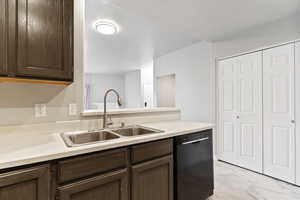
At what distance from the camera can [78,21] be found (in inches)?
65.6

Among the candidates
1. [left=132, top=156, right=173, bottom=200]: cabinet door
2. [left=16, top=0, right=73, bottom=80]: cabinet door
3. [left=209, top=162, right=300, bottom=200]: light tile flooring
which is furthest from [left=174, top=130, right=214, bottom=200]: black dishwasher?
[left=16, top=0, right=73, bottom=80]: cabinet door

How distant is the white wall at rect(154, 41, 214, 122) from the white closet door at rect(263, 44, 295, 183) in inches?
38.5

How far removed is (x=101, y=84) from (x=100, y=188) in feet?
24.2

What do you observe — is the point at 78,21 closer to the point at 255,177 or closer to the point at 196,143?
the point at 196,143

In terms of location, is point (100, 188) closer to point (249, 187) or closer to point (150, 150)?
point (150, 150)

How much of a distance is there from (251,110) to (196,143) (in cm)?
170

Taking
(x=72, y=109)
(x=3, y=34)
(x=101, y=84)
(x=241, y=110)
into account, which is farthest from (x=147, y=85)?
(x=3, y=34)

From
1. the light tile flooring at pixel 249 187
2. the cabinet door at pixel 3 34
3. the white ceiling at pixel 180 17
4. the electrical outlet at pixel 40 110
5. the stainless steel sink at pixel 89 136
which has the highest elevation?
the white ceiling at pixel 180 17

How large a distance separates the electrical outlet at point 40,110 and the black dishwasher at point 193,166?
50.3 inches

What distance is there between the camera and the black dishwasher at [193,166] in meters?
1.51

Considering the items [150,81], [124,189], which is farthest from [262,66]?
[150,81]

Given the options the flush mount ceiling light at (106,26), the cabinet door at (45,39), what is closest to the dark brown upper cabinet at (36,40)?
the cabinet door at (45,39)

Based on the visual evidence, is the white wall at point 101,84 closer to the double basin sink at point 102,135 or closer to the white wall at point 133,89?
the white wall at point 133,89

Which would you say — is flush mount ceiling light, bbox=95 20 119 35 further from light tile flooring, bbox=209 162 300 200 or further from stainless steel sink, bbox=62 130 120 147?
light tile flooring, bbox=209 162 300 200
